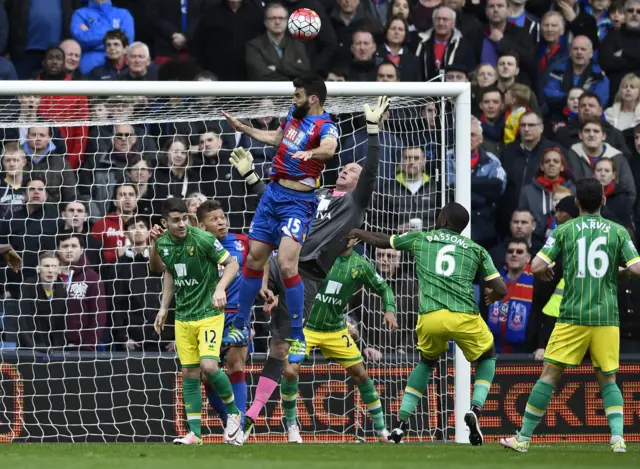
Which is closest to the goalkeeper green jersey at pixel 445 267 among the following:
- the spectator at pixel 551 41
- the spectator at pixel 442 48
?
the spectator at pixel 442 48

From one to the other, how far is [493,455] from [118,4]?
890 cm

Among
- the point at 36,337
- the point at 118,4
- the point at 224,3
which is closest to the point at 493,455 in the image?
the point at 36,337

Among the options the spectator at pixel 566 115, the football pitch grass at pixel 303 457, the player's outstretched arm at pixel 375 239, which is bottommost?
the football pitch grass at pixel 303 457

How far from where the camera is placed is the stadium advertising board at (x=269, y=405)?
43.9 feet

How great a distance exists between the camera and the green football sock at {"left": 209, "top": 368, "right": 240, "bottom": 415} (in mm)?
11148

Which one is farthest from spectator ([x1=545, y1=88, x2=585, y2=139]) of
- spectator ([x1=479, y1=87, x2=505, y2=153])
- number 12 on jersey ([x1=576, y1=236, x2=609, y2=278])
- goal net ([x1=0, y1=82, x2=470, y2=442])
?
number 12 on jersey ([x1=576, y1=236, x2=609, y2=278])

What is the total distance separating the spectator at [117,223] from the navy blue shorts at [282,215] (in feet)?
10.1

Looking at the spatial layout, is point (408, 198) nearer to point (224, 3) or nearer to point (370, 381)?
point (370, 381)

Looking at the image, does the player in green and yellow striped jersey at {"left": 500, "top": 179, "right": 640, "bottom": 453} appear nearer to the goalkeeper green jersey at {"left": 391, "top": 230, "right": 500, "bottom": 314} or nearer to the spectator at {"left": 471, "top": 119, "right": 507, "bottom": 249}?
the goalkeeper green jersey at {"left": 391, "top": 230, "right": 500, "bottom": 314}

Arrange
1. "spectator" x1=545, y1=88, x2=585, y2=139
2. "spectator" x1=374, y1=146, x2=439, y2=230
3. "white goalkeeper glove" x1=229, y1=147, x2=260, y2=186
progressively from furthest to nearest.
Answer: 1. "spectator" x1=545, y1=88, x2=585, y2=139
2. "spectator" x1=374, y1=146, x2=439, y2=230
3. "white goalkeeper glove" x1=229, y1=147, x2=260, y2=186

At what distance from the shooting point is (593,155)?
15375 millimetres

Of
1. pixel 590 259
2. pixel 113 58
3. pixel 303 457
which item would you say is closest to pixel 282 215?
pixel 303 457

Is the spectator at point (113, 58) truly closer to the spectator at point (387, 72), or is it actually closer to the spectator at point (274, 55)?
the spectator at point (274, 55)

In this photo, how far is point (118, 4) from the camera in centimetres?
1673
